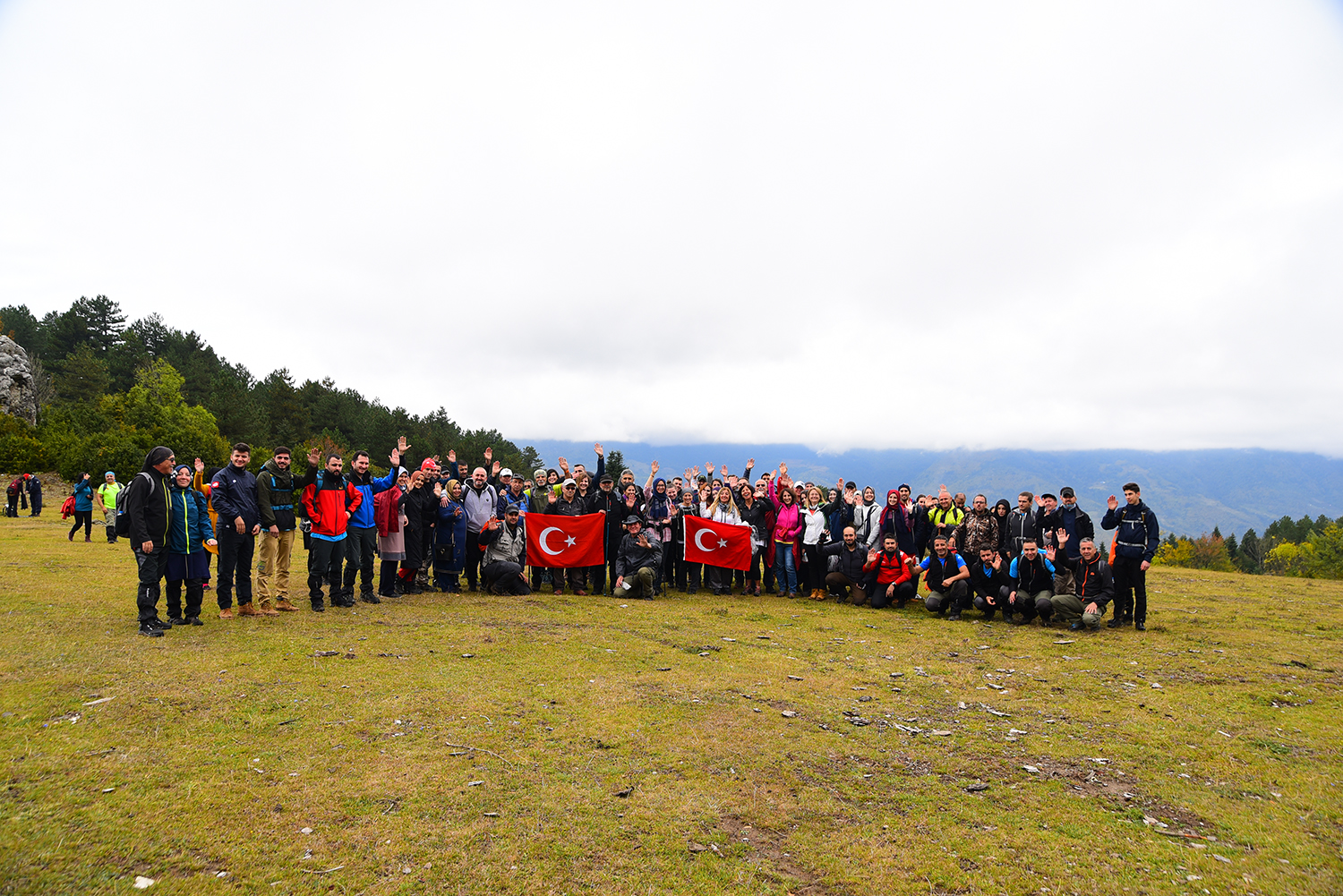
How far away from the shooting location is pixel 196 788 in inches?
197

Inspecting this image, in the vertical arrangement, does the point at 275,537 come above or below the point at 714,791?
above

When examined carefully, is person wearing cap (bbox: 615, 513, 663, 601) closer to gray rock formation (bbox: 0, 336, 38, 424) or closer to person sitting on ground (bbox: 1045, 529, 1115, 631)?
person sitting on ground (bbox: 1045, 529, 1115, 631)

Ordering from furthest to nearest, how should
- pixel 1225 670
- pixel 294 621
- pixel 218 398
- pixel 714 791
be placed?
pixel 218 398
pixel 294 621
pixel 1225 670
pixel 714 791

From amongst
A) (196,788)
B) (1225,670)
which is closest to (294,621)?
(196,788)

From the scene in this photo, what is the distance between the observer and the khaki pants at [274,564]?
1097 cm

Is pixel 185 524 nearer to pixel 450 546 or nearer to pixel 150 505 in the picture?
pixel 150 505

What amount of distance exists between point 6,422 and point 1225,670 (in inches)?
2669

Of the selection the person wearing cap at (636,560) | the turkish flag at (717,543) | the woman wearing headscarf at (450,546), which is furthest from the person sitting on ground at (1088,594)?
the woman wearing headscarf at (450,546)

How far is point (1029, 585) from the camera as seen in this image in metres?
12.9

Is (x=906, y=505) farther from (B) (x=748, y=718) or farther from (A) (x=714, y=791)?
(A) (x=714, y=791)

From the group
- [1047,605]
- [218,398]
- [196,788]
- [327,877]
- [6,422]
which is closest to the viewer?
[327,877]

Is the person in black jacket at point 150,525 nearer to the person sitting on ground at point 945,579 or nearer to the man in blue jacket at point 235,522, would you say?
the man in blue jacket at point 235,522

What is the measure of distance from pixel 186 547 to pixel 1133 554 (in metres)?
15.9

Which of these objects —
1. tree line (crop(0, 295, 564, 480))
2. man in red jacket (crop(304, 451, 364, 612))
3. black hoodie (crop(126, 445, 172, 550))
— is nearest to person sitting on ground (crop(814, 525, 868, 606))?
man in red jacket (crop(304, 451, 364, 612))
